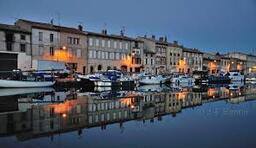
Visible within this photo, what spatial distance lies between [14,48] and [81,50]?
45.2 feet

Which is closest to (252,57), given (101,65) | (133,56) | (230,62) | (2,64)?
(230,62)

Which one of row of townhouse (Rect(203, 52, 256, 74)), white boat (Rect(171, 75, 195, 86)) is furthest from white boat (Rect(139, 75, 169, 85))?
row of townhouse (Rect(203, 52, 256, 74))

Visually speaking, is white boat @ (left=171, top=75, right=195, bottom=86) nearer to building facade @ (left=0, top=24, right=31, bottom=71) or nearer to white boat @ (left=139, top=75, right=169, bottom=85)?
white boat @ (left=139, top=75, right=169, bottom=85)

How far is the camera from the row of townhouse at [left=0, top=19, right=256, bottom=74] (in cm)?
4941

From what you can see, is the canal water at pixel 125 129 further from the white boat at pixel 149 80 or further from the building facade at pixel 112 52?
the building facade at pixel 112 52

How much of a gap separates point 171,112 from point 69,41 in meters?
43.0

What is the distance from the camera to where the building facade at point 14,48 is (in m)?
47.5

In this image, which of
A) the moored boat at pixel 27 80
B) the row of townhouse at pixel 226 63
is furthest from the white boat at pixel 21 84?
the row of townhouse at pixel 226 63

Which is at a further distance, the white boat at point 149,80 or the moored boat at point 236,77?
the moored boat at point 236,77

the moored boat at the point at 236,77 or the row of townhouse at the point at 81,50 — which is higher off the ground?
the row of townhouse at the point at 81,50

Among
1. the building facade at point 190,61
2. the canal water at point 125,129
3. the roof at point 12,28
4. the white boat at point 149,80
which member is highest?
the roof at point 12,28

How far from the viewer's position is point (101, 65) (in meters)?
64.6

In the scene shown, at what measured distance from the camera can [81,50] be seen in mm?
60156

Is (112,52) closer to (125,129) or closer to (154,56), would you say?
(154,56)
